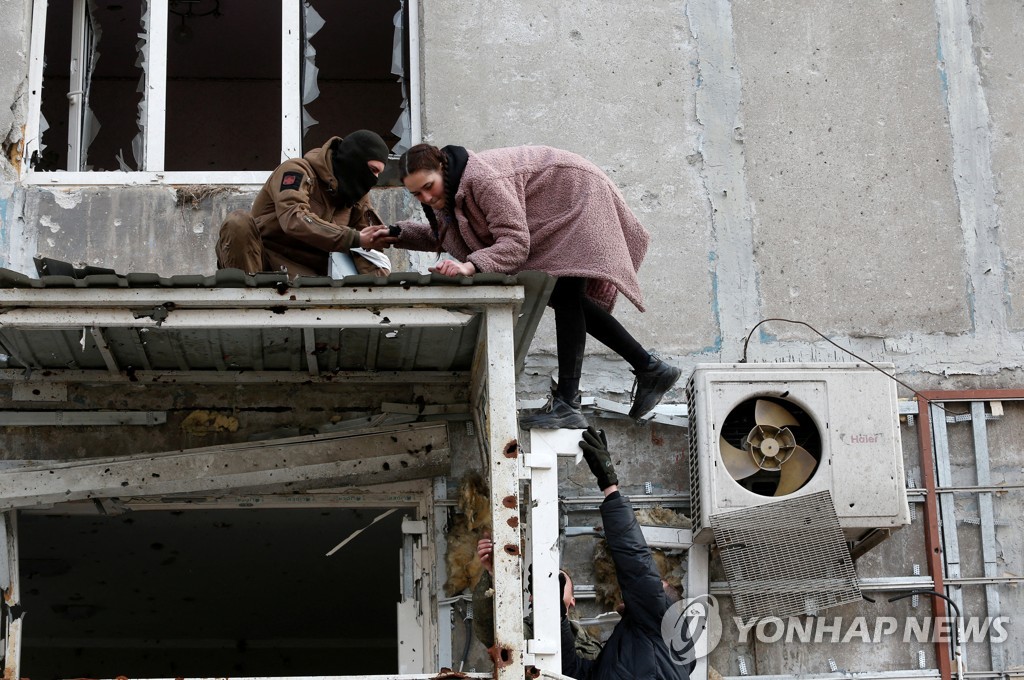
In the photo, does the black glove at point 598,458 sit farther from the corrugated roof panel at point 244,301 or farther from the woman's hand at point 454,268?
the woman's hand at point 454,268

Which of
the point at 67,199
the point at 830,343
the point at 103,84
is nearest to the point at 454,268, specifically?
the point at 830,343

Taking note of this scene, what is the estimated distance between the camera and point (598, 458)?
20.4 feet

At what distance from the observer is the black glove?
620 centimetres

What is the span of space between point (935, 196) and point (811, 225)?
2.68 feet

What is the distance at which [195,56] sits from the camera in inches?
467

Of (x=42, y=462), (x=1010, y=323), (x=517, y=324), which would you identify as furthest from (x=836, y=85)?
(x=42, y=462)

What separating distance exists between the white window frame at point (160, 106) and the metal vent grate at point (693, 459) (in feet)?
7.72

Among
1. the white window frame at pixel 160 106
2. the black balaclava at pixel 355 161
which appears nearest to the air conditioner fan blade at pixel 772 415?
the black balaclava at pixel 355 161

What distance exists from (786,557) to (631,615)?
0.98 metres

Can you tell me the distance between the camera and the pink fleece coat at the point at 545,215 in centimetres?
600

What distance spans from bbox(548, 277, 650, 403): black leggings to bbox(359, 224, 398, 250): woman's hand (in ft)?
2.98

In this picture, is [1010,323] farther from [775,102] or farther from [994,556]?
[775,102]

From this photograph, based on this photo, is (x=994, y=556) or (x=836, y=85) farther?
(x=836, y=85)

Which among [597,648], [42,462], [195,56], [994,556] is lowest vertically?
[597,648]
